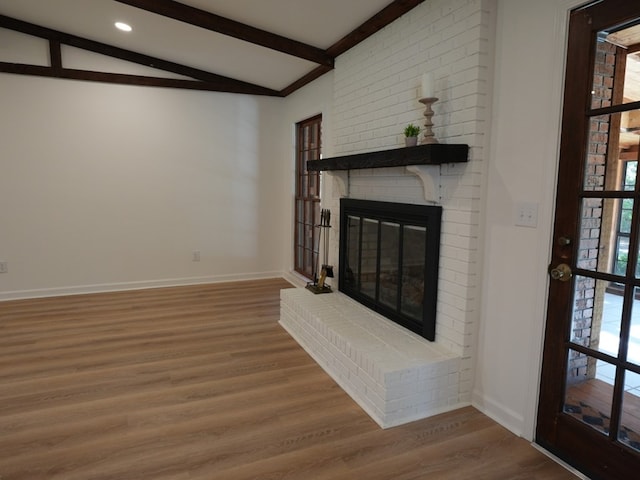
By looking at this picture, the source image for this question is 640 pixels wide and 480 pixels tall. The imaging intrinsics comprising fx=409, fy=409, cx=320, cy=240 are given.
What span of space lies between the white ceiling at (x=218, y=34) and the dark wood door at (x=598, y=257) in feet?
5.08

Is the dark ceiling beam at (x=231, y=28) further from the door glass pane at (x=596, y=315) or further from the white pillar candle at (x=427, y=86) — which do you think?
the door glass pane at (x=596, y=315)

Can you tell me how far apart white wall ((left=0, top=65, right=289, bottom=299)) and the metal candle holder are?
10.4 ft

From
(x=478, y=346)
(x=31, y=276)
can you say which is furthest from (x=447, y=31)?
(x=31, y=276)

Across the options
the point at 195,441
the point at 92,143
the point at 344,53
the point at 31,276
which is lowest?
the point at 195,441

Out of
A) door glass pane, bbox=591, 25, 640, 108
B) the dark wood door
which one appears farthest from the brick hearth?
door glass pane, bbox=591, 25, 640, 108

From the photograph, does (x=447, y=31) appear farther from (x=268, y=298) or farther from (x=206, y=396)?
(x=268, y=298)

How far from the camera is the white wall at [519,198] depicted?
1957 millimetres

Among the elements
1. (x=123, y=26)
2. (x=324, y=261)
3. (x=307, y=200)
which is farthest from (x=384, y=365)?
(x=123, y=26)

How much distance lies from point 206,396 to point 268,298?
2.14 m

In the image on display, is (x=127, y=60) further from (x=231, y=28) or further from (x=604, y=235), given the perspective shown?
(x=604, y=235)

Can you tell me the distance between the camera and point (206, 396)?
2.54m

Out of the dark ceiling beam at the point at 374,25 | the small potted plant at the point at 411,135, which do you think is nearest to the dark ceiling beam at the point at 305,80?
the dark ceiling beam at the point at 374,25

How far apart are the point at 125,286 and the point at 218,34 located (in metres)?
3.05

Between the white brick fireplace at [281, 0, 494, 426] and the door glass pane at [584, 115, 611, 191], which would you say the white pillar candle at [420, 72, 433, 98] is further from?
the door glass pane at [584, 115, 611, 191]
